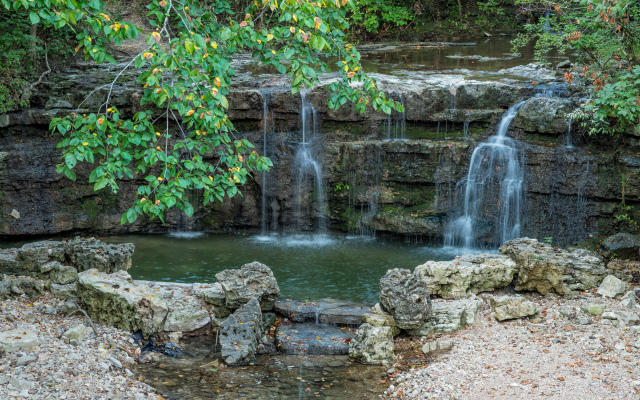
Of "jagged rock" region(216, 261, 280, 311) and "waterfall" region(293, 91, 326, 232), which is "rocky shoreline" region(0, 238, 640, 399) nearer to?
"jagged rock" region(216, 261, 280, 311)

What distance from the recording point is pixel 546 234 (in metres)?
10.9

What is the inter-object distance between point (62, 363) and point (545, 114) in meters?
9.46

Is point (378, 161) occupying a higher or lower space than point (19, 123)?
lower

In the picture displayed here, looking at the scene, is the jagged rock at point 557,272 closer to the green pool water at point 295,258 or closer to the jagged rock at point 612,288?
the jagged rock at point 612,288

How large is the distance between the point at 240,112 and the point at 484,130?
17.3 feet

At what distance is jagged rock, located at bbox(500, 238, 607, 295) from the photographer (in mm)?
7547

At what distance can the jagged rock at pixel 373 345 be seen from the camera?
20.5 ft

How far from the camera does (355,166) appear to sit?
38.8 feet

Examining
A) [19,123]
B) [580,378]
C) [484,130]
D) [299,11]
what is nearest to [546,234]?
[484,130]

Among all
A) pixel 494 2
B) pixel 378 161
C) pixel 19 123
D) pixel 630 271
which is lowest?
pixel 630 271

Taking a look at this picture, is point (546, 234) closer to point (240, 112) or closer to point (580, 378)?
point (580, 378)

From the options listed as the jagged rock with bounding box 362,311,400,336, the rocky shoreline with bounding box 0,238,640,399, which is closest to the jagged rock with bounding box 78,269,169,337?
the rocky shoreline with bounding box 0,238,640,399

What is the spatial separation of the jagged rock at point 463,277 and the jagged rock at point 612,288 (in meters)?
1.16

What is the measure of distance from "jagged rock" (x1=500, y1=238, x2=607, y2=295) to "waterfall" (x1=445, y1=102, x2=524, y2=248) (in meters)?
3.34
